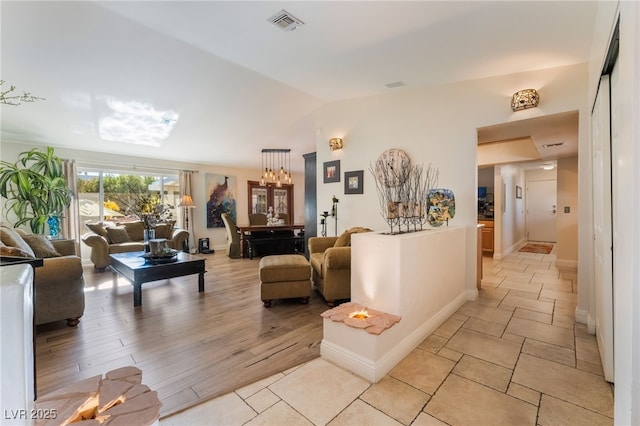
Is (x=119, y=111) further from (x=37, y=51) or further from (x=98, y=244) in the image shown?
(x=98, y=244)

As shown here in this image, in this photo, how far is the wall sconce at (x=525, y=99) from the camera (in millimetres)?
2916

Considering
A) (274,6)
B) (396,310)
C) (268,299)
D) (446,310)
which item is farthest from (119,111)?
(446,310)

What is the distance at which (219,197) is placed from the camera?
777 cm

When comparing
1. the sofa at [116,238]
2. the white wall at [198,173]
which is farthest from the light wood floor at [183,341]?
the white wall at [198,173]

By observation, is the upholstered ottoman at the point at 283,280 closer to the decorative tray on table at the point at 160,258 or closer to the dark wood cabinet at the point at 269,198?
the decorative tray on table at the point at 160,258

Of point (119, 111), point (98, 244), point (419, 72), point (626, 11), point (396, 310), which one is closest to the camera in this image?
point (626, 11)

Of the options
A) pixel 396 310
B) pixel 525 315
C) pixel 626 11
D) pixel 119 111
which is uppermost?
pixel 119 111

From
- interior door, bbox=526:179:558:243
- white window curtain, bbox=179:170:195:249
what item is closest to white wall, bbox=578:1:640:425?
white window curtain, bbox=179:170:195:249

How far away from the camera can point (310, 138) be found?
6.41m

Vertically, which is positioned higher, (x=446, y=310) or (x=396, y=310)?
(x=396, y=310)

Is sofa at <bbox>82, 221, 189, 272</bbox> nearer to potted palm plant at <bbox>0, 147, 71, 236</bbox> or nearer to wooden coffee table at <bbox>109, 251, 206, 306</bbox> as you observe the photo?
potted palm plant at <bbox>0, 147, 71, 236</bbox>

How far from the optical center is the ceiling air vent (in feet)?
7.61

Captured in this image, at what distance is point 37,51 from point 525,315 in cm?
609

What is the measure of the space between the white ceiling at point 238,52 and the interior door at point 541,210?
635 centimetres
